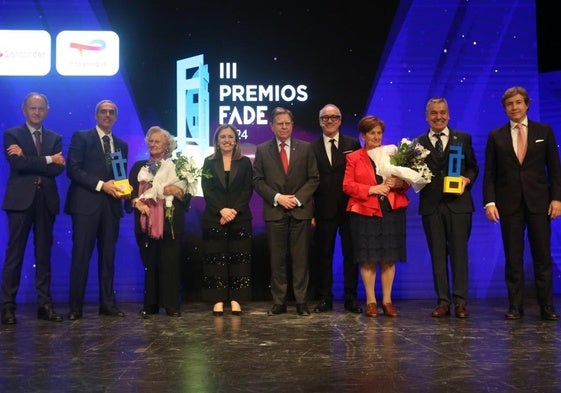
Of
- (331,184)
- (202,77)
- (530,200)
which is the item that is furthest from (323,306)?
(202,77)

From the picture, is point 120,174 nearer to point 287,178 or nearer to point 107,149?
point 107,149

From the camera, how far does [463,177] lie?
5336mm

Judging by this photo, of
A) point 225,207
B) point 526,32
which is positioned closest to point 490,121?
point 526,32

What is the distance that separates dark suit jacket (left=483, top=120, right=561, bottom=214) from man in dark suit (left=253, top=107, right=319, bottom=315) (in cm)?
146

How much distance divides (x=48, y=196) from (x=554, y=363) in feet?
12.9

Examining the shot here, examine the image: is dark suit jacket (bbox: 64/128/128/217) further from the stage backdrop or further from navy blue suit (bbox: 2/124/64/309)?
the stage backdrop

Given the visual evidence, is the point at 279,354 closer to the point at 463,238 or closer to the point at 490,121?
the point at 463,238

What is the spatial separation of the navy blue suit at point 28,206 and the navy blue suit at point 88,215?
0.16 meters

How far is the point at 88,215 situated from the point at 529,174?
141 inches

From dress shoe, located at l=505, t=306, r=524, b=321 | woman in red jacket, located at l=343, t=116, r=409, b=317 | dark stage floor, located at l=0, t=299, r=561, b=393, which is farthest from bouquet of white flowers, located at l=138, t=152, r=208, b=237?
dress shoe, located at l=505, t=306, r=524, b=321

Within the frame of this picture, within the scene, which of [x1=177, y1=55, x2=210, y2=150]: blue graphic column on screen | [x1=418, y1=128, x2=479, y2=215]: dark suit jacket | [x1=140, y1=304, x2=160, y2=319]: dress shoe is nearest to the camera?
[x1=418, y1=128, x2=479, y2=215]: dark suit jacket

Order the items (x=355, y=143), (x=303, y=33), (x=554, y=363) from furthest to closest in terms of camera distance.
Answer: (x=303, y=33) < (x=355, y=143) < (x=554, y=363)

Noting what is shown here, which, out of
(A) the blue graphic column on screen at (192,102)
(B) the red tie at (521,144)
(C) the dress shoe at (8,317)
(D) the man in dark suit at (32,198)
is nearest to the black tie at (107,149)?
(D) the man in dark suit at (32,198)

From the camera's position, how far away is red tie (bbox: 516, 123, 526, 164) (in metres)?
5.28
